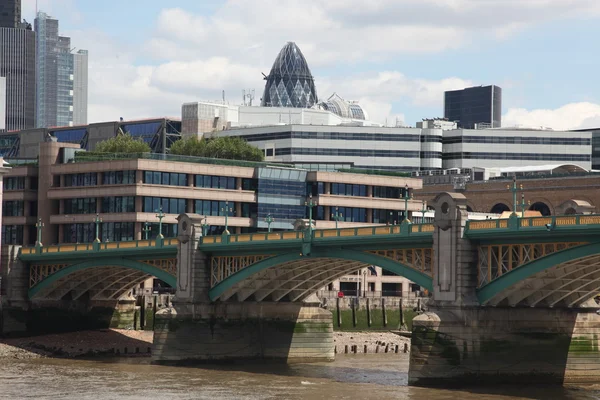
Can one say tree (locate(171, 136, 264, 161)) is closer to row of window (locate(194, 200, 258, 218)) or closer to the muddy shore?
row of window (locate(194, 200, 258, 218))

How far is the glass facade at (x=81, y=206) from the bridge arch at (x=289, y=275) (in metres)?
44.3

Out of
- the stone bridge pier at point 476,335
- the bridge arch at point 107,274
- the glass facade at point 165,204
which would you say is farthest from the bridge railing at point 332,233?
the glass facade at point 165,204

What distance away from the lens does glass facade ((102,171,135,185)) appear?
5477 inches

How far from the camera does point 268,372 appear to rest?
92750 millimetres

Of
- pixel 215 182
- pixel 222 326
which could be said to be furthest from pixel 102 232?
pixel 222 326

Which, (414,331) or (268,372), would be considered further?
(268,372)

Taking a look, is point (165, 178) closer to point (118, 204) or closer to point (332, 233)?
point (118, 204)

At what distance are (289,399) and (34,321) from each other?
47369mm

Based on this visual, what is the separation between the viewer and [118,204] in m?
140

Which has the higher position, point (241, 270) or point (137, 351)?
point (241, 270)

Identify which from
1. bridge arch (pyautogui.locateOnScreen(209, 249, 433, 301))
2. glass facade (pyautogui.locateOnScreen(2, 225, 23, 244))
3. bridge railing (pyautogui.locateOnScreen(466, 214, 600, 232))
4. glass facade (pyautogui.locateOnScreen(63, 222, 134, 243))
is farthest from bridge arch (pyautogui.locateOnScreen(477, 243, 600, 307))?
glass facade (pyautogui.locateOnScreen(2, 225, 23, 244))

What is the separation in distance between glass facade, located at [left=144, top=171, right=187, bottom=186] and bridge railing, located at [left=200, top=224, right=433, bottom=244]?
38.8 meters

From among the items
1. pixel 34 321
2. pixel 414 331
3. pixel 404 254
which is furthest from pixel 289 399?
pixel 34 321

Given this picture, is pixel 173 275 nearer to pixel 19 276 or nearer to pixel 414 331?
pixel 19 276
